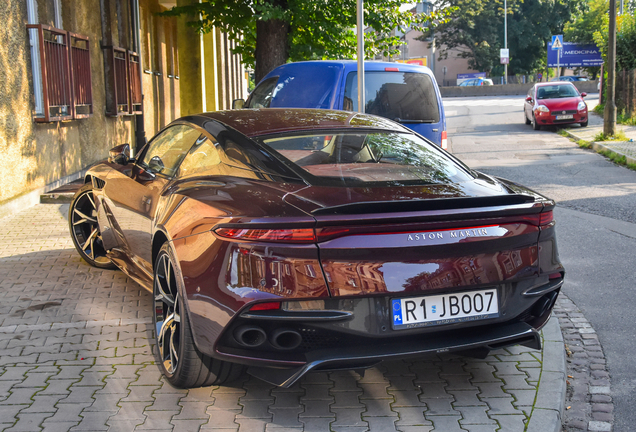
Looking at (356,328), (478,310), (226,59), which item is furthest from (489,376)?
(226,59)

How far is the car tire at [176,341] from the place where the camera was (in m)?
3.43

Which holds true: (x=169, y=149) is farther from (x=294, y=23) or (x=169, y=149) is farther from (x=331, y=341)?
(x=294, y=23)

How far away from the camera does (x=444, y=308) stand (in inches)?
124

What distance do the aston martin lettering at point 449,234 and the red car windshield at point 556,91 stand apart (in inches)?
833

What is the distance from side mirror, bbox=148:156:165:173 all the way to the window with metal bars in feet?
32.2

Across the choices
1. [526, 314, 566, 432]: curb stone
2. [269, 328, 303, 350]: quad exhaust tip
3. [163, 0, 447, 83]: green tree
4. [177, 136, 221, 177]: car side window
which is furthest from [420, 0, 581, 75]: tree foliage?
[269, 328, 303, 350]: quad exhaust tip

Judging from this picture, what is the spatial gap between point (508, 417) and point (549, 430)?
21 cm

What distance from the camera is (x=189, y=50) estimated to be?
2272cm

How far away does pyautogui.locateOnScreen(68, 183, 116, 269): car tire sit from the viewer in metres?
6.11

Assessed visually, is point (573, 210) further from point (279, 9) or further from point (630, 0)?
point (630, 0)

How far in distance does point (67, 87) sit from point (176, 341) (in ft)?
28.2

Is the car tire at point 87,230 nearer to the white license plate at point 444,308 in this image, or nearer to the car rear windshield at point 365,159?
the car rear windshield at point 365,159

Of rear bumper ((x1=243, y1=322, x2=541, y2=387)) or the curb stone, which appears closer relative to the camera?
rear bumper ((x1=243, y1=322, x2=541, y2=387))

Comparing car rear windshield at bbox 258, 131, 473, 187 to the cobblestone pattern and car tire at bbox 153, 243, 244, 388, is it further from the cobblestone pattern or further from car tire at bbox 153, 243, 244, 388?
the cobblestone pattern
